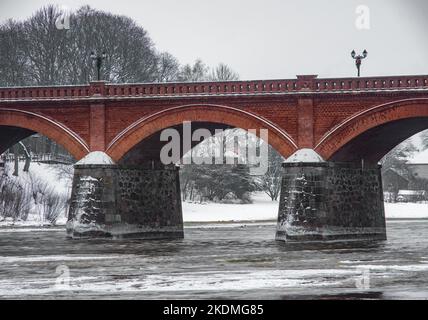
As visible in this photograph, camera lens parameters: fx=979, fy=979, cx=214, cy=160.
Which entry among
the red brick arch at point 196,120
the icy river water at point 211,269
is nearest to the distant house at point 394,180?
the icy river water at point 211,269

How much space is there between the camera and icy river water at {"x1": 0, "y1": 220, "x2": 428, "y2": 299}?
24891 mm

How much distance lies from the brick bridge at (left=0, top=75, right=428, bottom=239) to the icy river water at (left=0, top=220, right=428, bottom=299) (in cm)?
245

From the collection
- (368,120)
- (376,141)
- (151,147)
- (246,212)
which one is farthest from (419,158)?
(368,120)

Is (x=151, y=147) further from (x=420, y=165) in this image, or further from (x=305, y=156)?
(x=420, y=165)

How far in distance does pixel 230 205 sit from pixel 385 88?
3571 centimetres

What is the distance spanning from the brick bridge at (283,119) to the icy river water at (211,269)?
2450 mm

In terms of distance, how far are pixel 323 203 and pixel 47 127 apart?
14.0 m

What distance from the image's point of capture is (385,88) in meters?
41.3

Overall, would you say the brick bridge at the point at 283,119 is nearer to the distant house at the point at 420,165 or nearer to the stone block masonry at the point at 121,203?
the stone block masonry at the point at 121,203

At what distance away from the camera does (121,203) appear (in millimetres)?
45125

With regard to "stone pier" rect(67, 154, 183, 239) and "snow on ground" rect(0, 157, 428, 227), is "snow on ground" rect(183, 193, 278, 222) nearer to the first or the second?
"snow on ground" rect(0, 157, 428, 227)

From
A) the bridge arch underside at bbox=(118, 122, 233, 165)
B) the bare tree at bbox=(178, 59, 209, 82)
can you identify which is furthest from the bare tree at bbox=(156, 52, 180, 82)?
the bridge arch underside at bbox=(118, 122, 233, 165)

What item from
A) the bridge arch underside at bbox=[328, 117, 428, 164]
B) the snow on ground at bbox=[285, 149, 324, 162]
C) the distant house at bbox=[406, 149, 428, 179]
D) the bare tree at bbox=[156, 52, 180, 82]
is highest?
the bare tree at bbox=[156, 52, 180, 82]
